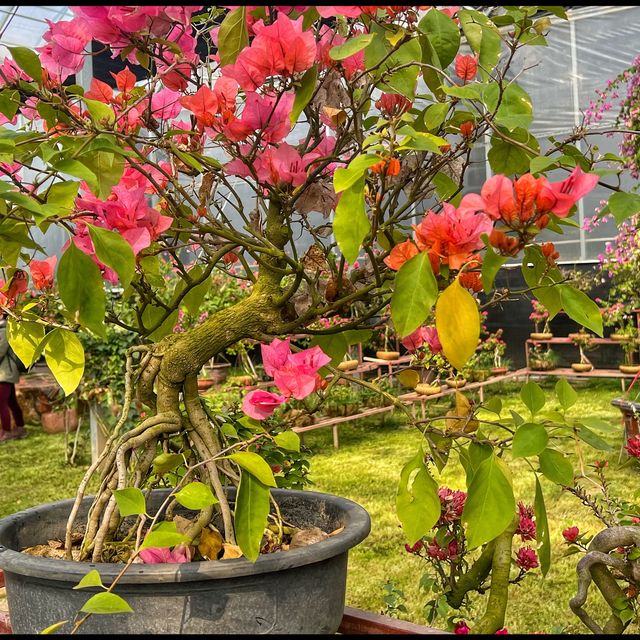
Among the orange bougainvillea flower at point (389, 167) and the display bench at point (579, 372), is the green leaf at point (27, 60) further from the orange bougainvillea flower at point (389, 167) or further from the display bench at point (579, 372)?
the display bench at point (579, 372)

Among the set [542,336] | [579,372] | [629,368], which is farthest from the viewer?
[542,336]

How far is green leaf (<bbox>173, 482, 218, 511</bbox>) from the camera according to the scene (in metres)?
0.69

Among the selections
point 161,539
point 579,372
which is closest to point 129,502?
point 161,539

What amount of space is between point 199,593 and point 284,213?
396 mm

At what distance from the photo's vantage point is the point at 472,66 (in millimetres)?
946

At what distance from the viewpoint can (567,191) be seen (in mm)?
599

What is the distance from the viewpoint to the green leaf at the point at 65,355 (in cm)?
84

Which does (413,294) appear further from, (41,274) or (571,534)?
(571,534)

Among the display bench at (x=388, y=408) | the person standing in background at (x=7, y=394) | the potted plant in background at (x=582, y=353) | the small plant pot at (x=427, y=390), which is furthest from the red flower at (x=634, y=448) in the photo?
the potted plant in background at (x=582, y=353)

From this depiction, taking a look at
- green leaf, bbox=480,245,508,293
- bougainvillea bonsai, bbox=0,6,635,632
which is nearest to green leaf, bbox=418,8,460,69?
bougainvillea bonsai, bbox=0,6,635,632

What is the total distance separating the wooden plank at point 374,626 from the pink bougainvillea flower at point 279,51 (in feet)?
1.94

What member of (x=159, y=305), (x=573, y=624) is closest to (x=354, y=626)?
(x=159, y=305)

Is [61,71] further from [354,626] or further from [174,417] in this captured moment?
[354,626]

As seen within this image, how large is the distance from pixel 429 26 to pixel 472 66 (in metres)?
0.24
